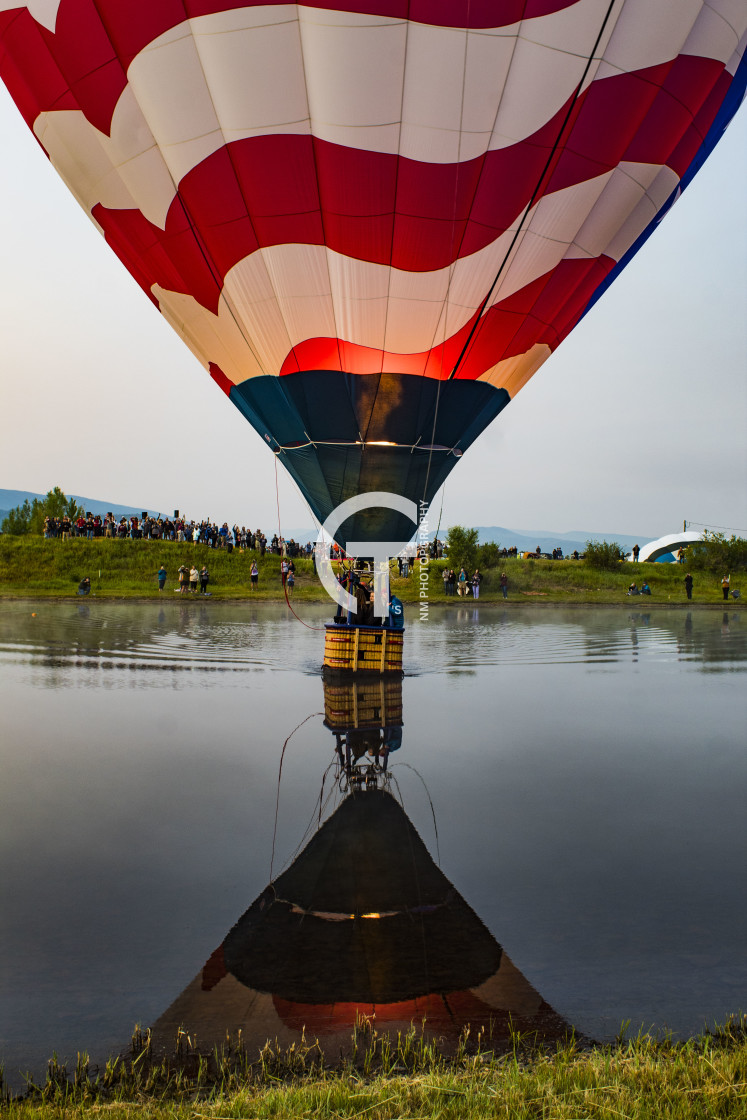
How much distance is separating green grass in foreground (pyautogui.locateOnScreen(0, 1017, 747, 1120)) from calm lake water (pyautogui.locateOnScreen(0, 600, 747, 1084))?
184 millimetres

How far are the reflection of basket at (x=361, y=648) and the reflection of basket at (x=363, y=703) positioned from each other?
20 centimetres

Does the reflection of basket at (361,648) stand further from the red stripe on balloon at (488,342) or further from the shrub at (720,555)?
the shrub at (720,555)

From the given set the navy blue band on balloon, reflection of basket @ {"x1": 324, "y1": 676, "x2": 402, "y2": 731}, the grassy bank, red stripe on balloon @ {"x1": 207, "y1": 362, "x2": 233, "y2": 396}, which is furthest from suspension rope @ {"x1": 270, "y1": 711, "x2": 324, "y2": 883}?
the grassy bank

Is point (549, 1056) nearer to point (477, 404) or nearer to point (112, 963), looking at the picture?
point (112, 963)

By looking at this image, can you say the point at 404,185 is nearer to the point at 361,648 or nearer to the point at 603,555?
the point at 361,648

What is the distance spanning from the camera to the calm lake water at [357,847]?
282 centimetres

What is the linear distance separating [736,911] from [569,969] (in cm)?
93

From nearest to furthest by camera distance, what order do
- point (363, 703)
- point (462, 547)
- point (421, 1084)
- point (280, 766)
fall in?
point (421, 1084)
point (280, 766)
point (363, 703)
point (462, 547)

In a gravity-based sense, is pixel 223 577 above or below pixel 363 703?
above

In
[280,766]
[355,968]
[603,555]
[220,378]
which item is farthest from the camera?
[603,555]

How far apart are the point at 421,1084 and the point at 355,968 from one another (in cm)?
79

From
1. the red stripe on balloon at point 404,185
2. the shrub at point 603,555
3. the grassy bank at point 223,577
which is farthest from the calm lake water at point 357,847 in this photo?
the shrub at point 603,555

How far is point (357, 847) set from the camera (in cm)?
422

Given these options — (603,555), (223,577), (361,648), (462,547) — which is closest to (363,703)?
(361,648)
